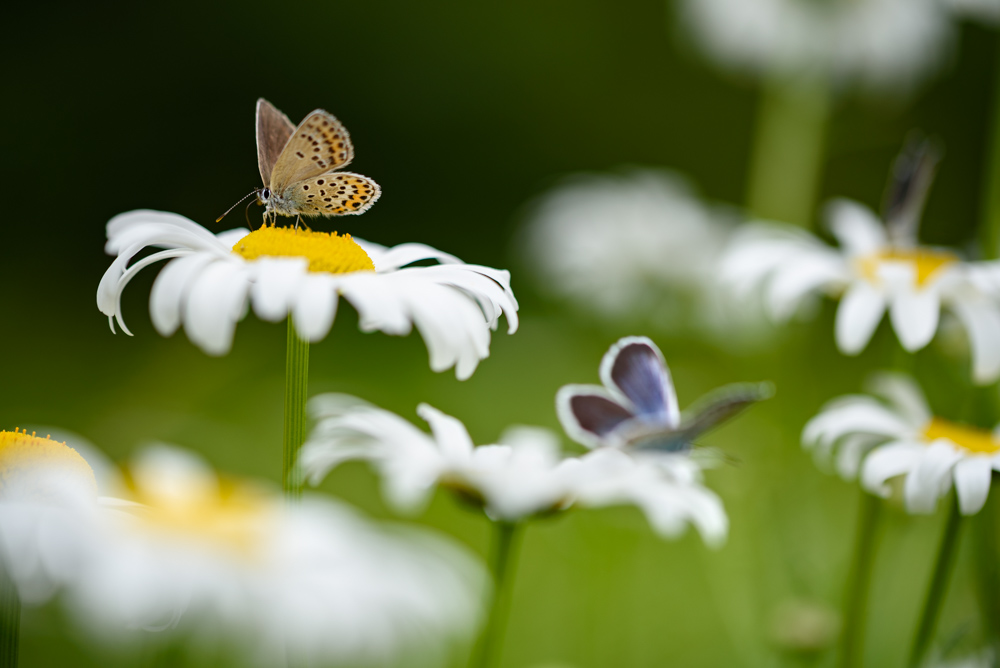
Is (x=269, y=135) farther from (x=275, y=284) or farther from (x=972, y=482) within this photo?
(x=972, y=482)

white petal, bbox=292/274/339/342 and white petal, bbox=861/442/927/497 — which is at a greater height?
white petal, bbox=292/274/339/342

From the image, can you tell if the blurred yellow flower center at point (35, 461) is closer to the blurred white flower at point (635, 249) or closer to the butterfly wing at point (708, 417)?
the butterfly wing at point (708, 417)

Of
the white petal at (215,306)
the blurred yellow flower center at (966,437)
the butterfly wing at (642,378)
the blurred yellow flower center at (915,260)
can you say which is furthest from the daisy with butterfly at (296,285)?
the blurred yellow flower center at (915,260)

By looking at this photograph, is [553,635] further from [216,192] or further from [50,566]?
[216,192]

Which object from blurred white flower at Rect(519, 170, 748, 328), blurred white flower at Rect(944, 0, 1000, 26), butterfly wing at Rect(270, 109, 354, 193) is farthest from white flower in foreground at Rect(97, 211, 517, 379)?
blurred white flower at Rect(519, 170, 748, 328)

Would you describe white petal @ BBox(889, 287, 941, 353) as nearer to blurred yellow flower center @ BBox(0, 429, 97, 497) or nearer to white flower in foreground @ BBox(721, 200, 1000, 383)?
white flower in foreground @ BBox(721, 200, 1000, 383)

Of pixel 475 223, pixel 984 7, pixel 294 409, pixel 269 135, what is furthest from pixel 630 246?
pixel 475 223
